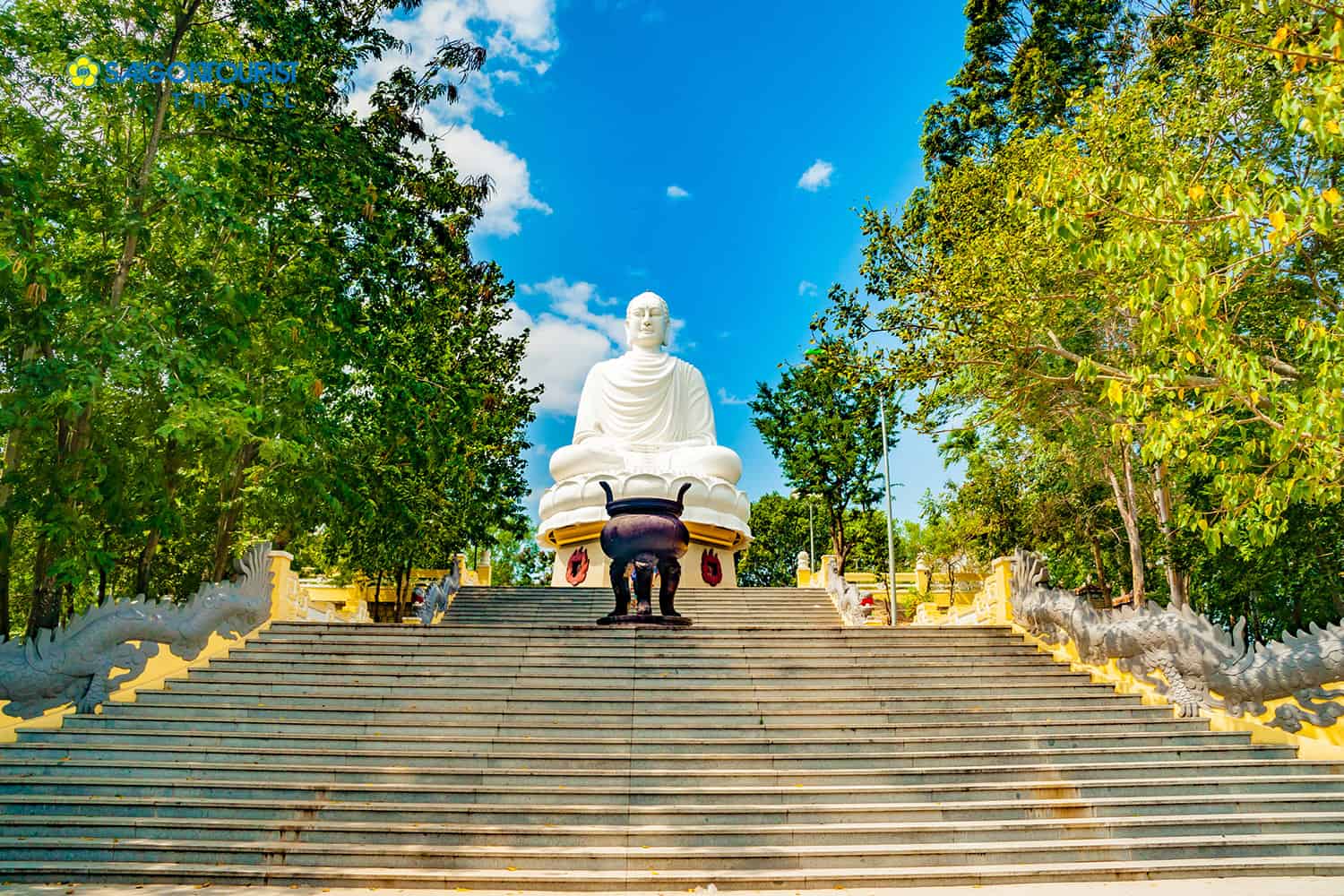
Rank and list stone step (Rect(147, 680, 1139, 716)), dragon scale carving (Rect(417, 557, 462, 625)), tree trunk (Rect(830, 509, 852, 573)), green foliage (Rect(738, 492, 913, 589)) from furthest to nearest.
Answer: green foliage (Rect(738, 492, 913, 589)) → tree trunk (Rect(830, 509, 852, 573)) → dragon scale carving (Rect(417, 557, 462, 625)) → stone step (Rect(147, 680, 1139, 716))

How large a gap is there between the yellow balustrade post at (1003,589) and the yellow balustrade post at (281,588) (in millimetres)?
9349

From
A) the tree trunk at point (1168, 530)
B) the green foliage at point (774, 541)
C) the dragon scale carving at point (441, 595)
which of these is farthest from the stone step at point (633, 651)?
the green foliage at point (774, 541)

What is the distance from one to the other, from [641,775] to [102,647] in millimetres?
5720

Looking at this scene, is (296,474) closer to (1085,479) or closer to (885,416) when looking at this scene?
(885,416)

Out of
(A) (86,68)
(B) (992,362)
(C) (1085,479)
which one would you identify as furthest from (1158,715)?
(A) (86,68)

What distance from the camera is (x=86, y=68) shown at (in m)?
10.1

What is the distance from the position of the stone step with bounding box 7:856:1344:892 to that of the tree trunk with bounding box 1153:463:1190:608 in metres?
9.60

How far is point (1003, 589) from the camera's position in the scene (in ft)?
40.5

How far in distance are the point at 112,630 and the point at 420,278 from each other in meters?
6.99

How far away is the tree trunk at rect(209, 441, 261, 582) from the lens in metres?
13.0

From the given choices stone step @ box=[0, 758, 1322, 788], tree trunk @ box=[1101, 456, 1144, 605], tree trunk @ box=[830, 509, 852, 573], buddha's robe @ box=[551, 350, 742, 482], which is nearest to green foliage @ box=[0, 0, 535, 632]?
stone step @ box=[0, 758, 1322, 788]

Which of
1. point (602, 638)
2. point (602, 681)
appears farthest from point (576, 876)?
point (602, 638)

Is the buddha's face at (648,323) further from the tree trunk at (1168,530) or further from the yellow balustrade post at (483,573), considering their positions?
the tree trunk at (1168,530)

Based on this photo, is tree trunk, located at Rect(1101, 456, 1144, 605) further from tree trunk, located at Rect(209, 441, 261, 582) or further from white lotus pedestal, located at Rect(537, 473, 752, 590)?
tree trunk, located at Rect(209, 441, 261, 582)
